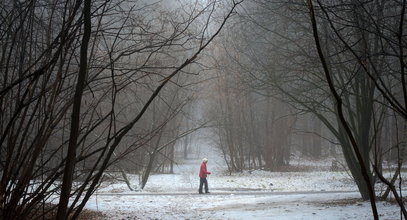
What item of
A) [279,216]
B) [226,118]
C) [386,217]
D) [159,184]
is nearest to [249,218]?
[279,216]

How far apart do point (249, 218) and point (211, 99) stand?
20.1 meters

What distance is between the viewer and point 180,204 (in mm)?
12211

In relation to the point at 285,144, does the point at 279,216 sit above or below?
below

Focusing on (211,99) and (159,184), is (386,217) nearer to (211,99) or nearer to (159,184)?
(159,184)

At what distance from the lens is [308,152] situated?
1517 inches

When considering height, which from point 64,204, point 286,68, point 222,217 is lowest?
point 222,217

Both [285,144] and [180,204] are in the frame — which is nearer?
[180,204]

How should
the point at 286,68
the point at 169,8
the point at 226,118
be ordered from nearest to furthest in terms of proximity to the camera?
the point at 169,8
the point at 286,68
the point at 226,118

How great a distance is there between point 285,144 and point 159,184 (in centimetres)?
1216

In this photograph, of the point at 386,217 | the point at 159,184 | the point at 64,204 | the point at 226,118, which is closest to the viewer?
the point at 64,204

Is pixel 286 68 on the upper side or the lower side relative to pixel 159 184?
upper

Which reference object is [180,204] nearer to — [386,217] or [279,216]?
[279,216]

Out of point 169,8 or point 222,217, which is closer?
point 169,8

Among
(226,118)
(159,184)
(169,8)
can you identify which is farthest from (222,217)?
(226,118)
